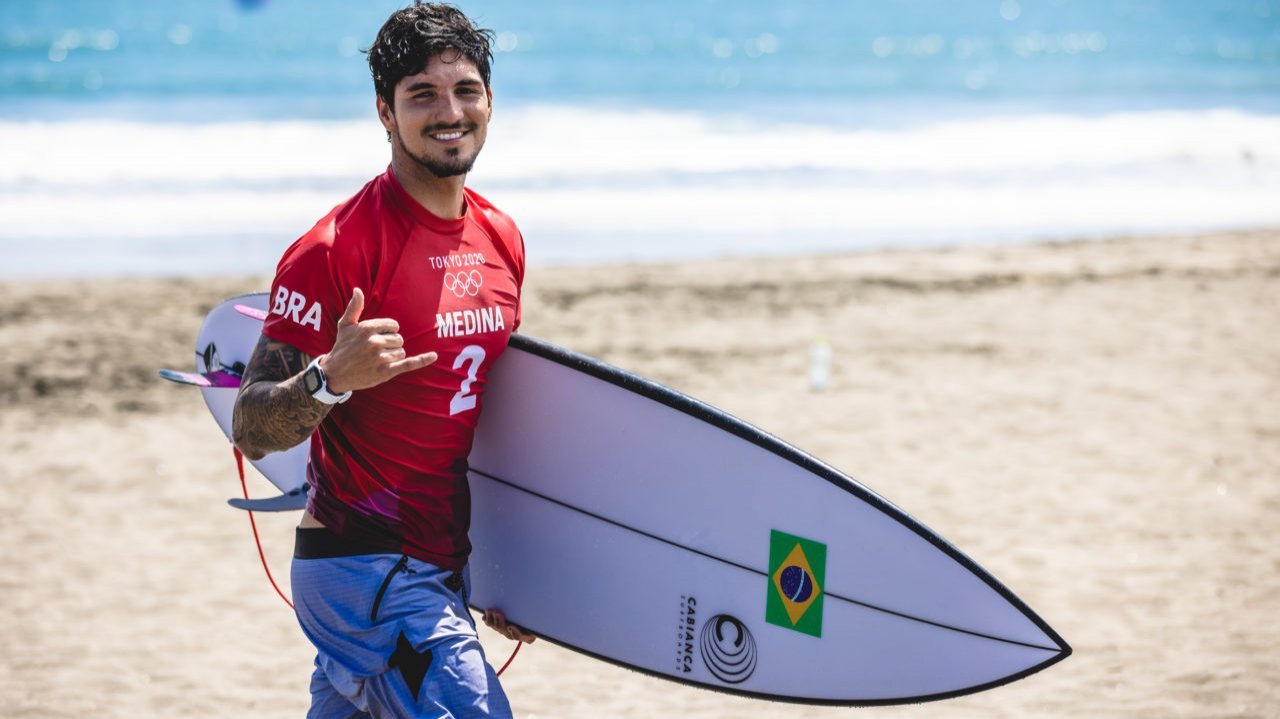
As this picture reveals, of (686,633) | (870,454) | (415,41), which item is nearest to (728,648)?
(686,633)

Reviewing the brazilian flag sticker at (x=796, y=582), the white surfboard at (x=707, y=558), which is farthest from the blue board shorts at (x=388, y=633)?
the brazilian flag sticker at (x=796, y=582)

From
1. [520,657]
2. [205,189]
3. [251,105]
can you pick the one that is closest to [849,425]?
[520,657]

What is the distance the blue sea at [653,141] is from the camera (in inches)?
503

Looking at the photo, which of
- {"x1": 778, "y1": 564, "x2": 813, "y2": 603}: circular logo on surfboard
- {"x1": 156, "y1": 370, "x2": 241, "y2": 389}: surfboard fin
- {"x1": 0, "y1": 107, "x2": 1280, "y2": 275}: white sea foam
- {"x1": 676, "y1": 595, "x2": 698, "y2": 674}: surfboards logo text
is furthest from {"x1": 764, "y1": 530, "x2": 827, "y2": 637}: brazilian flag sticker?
{"x1": 0, "y1": 107, "x2": 1280, "y2": 275}: white sea foam

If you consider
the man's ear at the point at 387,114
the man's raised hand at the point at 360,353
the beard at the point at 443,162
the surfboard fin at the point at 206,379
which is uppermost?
the man's ear at the point at 387,114

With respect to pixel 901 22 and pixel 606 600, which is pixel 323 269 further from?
pixel 901 22

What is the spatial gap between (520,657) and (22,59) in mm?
28125

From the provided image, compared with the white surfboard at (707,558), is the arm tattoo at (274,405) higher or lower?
higher

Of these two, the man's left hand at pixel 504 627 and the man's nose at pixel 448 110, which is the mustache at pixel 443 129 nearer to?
the man's nose at pixel 448 110

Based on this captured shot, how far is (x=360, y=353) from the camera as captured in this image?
2.12 m

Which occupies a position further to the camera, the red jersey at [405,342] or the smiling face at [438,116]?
the smiling face at [438,116]

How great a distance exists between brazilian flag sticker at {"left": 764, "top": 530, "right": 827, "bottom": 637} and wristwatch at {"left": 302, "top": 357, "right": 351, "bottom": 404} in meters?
1.27

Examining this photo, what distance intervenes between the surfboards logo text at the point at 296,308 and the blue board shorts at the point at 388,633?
47 centimetres

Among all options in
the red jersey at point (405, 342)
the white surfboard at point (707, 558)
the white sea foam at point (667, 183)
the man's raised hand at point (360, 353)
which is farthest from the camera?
the white sea foam at point (667, 183)
